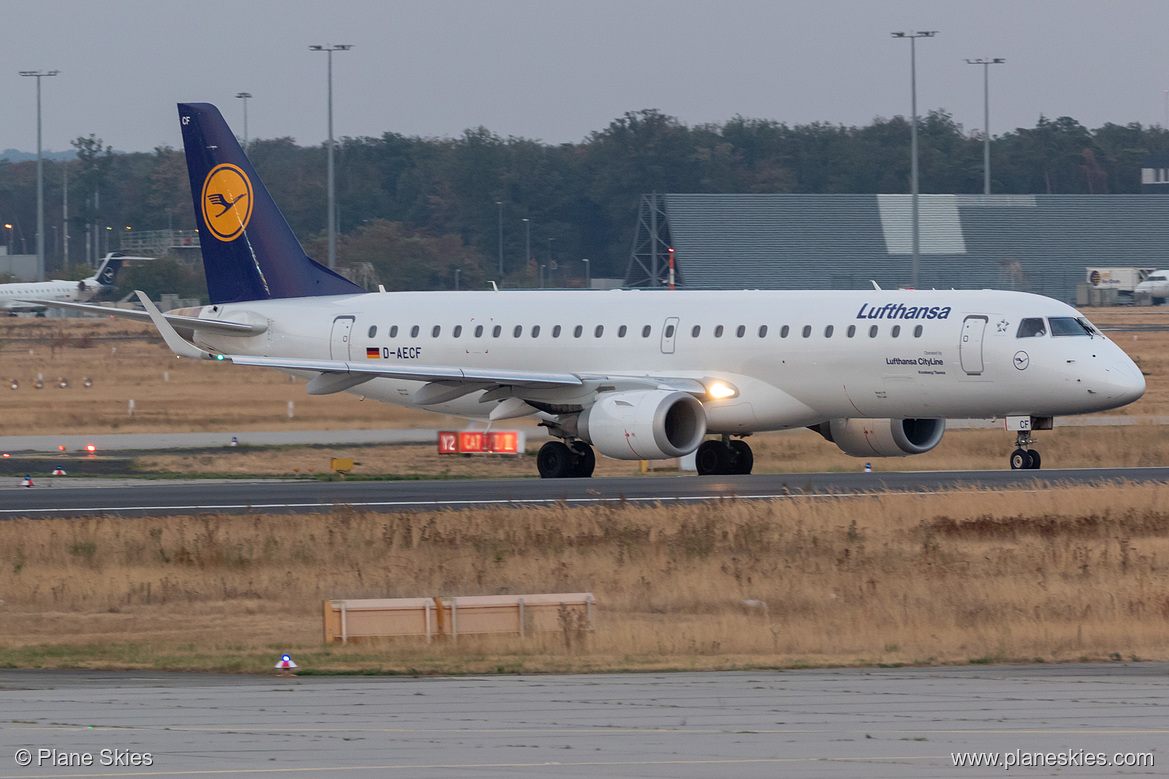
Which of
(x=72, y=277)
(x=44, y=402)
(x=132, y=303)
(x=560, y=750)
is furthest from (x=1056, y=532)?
(x=72, y=277)

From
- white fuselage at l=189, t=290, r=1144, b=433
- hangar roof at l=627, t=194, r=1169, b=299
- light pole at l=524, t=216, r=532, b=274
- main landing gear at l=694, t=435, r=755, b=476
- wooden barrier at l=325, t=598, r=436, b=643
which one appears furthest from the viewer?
light pole at l=524, t=216, r=532, b=274

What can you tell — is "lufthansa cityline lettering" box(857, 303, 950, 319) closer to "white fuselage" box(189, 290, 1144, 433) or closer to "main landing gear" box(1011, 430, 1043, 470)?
"white fuselage" box(189, 290, 1144, 433)

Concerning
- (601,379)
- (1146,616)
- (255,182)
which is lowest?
(1146,616)

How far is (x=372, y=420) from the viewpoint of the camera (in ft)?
125

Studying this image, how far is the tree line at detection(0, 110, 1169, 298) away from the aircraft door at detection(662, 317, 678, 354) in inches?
3381

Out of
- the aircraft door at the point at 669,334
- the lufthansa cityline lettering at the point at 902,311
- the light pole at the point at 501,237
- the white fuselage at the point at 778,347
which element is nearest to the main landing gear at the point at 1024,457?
the white fuselage at the point at 778,347

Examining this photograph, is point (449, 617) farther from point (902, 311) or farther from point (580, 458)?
point (902, 311)

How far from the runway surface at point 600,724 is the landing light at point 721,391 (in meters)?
18.1

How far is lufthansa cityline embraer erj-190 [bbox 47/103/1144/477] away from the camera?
2927 cm

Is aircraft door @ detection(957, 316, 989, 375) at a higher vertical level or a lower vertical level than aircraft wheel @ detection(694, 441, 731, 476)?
higher

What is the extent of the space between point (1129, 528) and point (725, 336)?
10.4m

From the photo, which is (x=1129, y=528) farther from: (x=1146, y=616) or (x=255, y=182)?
(x=255, y=182)

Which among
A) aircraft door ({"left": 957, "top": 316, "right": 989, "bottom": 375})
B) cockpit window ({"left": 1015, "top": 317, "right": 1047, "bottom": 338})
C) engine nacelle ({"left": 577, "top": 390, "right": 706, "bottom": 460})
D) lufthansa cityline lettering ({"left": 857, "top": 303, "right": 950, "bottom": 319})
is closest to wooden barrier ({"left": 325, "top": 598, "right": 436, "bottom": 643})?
engine nacelle ({"left": 577, "top": 390, "right": 706, "bottom": 460})

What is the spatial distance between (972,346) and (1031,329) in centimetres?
112
